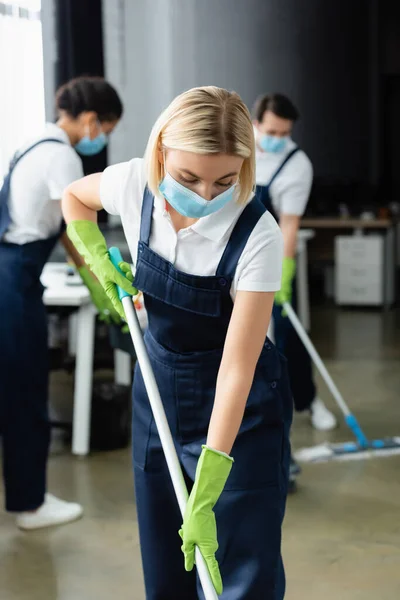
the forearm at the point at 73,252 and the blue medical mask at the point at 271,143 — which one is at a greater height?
the blue medical mask at the point at 271,143

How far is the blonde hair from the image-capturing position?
148 cm

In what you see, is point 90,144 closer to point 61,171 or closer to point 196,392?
point 61,171

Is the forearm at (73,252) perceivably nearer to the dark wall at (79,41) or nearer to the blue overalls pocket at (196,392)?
the blue overalls pocket at (196,392)

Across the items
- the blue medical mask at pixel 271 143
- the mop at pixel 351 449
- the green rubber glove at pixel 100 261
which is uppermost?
the blue medical mask at pixel 271 143

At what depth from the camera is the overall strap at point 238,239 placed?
1587mm

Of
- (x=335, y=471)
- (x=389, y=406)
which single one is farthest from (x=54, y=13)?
(x=335, y=471)

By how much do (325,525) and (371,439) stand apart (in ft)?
3.03

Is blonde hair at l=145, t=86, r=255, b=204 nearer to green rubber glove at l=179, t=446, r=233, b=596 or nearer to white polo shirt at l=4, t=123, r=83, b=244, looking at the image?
green rubber glove at l=179, t=446, r=233, b=596

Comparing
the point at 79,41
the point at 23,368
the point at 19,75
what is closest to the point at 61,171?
the point at 23,368

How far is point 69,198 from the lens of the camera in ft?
6.46

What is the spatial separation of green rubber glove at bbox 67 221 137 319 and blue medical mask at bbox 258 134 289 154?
1603 mm

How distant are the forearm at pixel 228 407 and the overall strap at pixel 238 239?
18 centimetres

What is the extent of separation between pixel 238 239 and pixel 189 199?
11 centimetres

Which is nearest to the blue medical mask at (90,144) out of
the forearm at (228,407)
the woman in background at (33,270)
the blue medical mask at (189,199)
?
the woman in background at (33,270)
